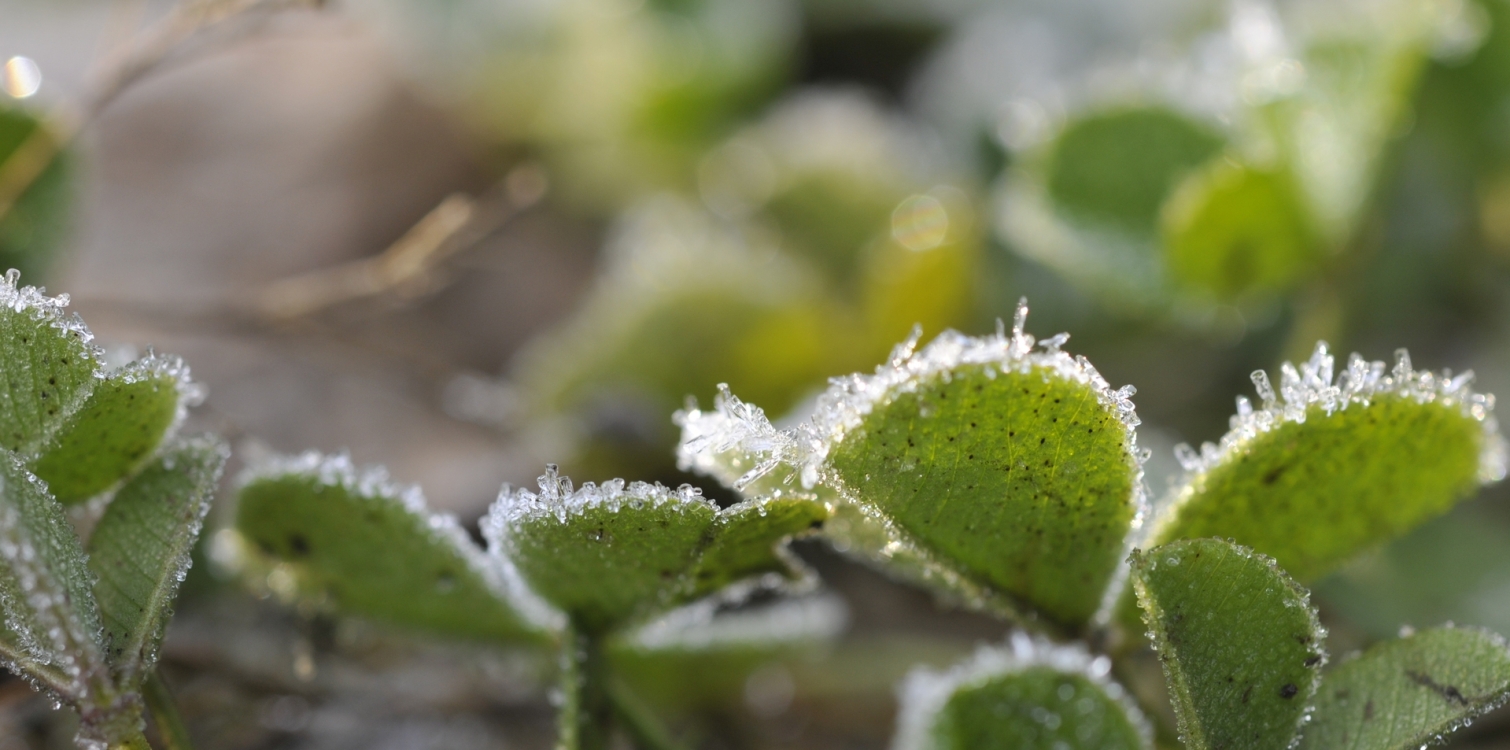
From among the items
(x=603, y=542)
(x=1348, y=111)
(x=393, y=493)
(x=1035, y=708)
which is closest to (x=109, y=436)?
(x=393, y=493)

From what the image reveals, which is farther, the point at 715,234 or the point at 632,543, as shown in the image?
the point at 715,234

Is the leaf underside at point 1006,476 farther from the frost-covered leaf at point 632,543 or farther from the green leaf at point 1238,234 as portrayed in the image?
the green leaf at point 1238,234

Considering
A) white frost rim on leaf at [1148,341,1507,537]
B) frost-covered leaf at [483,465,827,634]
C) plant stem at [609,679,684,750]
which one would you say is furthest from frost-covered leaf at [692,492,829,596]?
white frost rim on leaf at [1148,341,1507,537]

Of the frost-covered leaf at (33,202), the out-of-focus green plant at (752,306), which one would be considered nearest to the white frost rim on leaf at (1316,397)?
the out-of-focus green plant at (752,306)

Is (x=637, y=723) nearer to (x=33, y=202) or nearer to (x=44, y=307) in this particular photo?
(x=44, y=307)

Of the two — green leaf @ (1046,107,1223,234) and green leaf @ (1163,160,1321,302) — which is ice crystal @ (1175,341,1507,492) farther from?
green leaf @ (1046,107,1223,234)

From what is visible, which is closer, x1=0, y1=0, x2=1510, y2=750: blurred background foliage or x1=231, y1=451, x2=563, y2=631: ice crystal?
x1=231, y1=451, x2=563, y2=631: ice crystal
